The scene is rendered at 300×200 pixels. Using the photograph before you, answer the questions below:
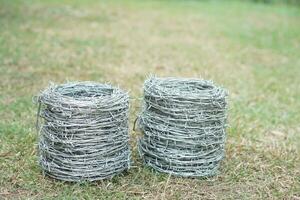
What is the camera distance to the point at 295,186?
13.0 ft

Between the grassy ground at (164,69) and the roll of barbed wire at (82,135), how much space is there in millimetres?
109

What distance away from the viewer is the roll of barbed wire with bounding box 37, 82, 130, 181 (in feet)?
11.9

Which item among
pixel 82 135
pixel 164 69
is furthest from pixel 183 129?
pixel 164 69

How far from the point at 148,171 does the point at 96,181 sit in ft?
1.33

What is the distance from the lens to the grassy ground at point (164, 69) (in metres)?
3.84

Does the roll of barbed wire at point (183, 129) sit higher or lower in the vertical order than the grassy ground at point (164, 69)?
higher

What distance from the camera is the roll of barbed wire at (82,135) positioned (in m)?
3.62

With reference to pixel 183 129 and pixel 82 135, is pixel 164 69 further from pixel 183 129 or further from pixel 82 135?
pixel 82 135

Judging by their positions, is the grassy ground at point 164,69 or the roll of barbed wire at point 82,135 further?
the grassy ground at point 164,69

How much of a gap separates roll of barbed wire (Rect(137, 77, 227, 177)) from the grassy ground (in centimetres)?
11

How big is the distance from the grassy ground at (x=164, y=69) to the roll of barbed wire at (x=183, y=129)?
11 cm

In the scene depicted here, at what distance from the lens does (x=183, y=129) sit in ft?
12.5

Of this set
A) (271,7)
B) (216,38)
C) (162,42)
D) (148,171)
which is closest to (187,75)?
(162,42)

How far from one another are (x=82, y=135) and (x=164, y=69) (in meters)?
3.81
